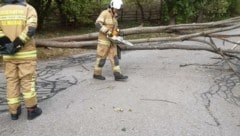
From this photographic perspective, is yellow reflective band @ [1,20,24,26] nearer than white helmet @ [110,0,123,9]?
Yes

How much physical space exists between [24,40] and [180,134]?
97.1 inches

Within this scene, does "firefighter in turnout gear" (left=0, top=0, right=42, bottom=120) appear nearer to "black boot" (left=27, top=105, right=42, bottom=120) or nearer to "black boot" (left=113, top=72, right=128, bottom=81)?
"black boot" (left=27, top=105, right=42, bottom=120)

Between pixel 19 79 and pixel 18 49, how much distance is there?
1.54 feet

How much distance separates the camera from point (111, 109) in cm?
659

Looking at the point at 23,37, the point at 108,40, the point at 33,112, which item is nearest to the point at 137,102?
the point at 33,112

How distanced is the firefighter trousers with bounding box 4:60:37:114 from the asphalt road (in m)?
0.28

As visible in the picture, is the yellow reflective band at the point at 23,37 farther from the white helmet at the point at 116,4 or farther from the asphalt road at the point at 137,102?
the white helmet at the point at 116,4

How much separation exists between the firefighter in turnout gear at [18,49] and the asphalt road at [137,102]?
333 millimetres

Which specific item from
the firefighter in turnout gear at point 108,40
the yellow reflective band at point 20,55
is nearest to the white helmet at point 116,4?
the firefighter in turnout gear at point 108,40

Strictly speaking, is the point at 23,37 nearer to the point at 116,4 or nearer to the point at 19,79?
the point at 19,79

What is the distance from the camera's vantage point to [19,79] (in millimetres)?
6016

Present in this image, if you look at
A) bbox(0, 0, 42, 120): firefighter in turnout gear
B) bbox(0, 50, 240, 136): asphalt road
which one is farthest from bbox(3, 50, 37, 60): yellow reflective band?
bbox(0, 50, 240, 136): asphalt road

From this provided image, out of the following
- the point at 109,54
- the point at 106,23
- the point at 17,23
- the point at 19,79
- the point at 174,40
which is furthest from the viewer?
the point at 174,40

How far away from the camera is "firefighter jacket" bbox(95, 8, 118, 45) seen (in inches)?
331
